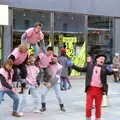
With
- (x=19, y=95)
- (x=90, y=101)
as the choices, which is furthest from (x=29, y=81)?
(x=90, y=101)

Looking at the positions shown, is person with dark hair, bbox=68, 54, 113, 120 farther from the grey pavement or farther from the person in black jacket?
the grey pavement

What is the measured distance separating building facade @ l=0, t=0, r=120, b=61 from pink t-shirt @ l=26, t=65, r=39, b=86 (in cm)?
1146

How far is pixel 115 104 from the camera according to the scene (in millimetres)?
15758

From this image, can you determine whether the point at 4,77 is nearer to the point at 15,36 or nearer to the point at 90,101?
the point at 90,101

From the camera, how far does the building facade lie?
24828 millimetres

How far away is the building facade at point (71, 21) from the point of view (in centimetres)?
2483

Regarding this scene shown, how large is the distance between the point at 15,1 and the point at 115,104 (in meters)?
10.6

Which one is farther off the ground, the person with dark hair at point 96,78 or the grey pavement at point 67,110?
the person with dark hair at point 96,78

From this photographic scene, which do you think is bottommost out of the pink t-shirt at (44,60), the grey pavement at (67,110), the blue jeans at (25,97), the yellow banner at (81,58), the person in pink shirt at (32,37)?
the grey pavement at (67,110)

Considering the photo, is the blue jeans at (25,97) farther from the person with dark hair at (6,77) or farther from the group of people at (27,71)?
the person with dark hair at (6,77)

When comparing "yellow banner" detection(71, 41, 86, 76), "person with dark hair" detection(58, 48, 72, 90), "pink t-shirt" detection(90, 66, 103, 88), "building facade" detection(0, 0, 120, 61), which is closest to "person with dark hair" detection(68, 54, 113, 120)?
"pink t-shirt" detection(90, 66, 103, 88)

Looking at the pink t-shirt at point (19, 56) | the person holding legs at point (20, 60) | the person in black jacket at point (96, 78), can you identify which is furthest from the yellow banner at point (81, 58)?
the person in black jacket at point (96, 78)

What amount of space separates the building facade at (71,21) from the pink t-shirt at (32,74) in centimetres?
1146

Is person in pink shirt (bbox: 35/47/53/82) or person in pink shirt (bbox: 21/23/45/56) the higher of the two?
person in pink shirt (bbox: 21/23/45/56)
